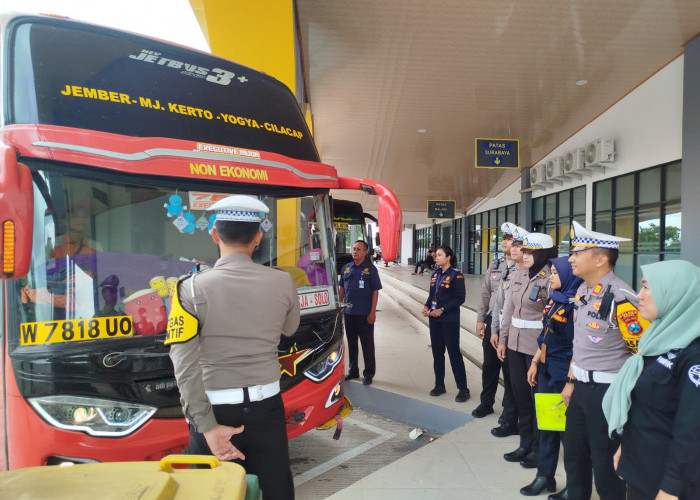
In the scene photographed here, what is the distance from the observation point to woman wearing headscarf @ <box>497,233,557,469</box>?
3455mm

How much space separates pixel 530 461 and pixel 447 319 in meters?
1.88

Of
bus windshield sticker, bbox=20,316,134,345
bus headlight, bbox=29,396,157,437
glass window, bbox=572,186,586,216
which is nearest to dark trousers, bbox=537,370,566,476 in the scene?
bus headlight, bbox=29,396,157,437

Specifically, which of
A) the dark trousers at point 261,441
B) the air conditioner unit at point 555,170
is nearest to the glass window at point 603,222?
the air conditioner unit at point 555,170

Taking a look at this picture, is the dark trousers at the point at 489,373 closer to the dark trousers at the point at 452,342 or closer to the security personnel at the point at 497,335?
the security personnel at the point at 497,335

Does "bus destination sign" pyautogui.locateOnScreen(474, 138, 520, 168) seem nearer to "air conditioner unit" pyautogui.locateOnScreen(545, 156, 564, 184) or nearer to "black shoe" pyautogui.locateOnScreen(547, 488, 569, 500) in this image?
"air conditioner unit" pyautogui.locateOnScreen(545, 156, 564, 184)

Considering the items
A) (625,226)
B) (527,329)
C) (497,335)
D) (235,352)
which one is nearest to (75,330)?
(235,352)

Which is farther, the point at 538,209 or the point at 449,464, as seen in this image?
the point at 538,209

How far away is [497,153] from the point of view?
11.5 meters

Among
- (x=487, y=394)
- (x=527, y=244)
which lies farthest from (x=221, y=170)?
(x=487, y=394)

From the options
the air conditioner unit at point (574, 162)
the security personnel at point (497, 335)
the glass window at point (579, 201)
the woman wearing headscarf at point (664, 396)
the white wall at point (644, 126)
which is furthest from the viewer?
the glass window at point (579, 201)

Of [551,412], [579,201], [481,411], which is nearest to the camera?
[551,412]

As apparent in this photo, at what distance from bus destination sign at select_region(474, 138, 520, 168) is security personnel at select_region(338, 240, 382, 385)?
6.59m

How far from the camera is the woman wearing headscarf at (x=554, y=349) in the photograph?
293 centimetres

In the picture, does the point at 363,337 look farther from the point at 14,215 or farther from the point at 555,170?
the point at 555,170
